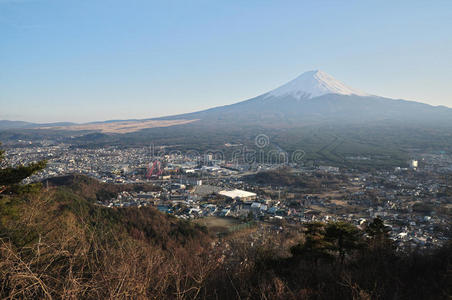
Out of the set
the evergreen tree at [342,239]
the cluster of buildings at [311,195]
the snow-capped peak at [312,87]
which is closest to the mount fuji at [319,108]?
the snow-capped peak at [312,87]

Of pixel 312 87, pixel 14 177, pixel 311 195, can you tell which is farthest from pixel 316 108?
pixel 14 177

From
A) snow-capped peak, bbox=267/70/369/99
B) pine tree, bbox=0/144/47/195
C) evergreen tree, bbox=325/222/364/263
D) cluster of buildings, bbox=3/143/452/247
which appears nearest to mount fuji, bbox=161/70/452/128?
snow-capped peak, bbox=267/70/369/99

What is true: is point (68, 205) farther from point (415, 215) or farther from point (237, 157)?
point (237, 157)

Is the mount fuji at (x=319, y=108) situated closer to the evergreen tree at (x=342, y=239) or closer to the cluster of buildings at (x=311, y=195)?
the cluster of buildings at (x=311, y=195)

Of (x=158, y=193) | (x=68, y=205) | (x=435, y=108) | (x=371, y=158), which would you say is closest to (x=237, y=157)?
(x=371, y=158)

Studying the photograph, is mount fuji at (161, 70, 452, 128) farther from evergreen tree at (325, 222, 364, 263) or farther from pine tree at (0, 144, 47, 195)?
pine tree at (0, 144, 47, 195)
